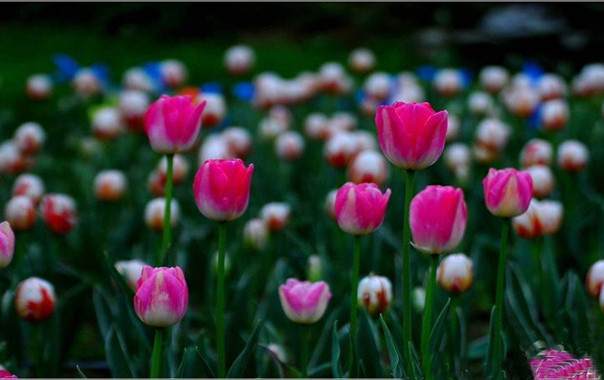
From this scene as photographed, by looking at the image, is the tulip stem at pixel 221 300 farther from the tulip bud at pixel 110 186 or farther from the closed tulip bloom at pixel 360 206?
the tulip bud at pixel 110 186

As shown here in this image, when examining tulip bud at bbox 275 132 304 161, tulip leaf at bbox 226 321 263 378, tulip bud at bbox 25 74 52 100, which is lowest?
tulip leaf at bbox 226 321 263 378

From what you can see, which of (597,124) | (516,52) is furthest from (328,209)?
(516,52)

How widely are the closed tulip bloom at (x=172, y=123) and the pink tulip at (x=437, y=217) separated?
0.37m

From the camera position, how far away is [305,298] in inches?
53.9

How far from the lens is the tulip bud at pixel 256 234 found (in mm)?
2180


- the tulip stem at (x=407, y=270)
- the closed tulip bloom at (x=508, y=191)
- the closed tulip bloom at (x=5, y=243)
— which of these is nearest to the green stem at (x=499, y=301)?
the closed tulip bloom at (x=508, y=191)

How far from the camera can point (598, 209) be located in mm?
2400

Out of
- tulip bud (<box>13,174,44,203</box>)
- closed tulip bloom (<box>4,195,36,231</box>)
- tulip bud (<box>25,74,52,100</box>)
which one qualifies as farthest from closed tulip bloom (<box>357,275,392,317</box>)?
tulip bud (<box>25,74,52,100</box>)

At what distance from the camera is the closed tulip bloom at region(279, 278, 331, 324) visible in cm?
137

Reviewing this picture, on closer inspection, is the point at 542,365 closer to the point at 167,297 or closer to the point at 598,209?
the point at 167,297

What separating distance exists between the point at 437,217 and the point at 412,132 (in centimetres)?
11

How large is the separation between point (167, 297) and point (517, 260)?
1.24 m

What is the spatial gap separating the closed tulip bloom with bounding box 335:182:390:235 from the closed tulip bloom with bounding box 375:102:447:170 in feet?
0.25

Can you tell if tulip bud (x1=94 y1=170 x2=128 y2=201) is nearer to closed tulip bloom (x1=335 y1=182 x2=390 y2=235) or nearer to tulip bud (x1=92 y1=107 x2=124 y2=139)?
tulip bud (x1=92 y1=107 x2=124 y2=139)
